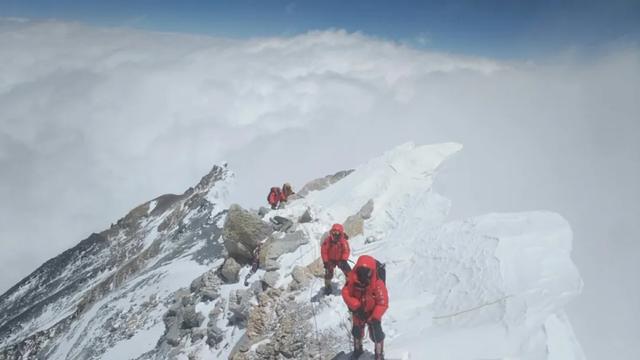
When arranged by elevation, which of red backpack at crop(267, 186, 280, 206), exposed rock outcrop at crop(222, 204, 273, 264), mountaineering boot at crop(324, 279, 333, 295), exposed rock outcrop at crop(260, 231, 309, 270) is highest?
red backpack at crop(267, 186, 280, 206)

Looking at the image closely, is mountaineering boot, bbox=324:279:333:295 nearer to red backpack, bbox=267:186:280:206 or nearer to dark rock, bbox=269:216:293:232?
dark rock, bbox=269:216:293:232

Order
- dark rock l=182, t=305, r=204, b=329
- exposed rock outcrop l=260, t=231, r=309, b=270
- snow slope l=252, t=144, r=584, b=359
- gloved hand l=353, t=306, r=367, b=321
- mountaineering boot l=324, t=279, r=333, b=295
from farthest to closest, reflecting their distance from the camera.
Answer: dark rock l=182, t=305, r=204, b=329, exposed rock outcrop l=260, t=231, r=309, b=270, mountaineering boot l=324, t=279, r=333, b=295, snow slope l=252, t=144, r=584, b=359, gloved hand l=353, t=306, r=367, b=321

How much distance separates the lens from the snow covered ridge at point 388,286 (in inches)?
446

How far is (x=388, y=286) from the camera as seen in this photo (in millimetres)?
15156

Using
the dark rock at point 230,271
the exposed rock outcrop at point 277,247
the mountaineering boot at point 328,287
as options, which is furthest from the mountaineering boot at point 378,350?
the dark rock at point 230,271

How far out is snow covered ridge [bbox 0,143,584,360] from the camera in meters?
11.3

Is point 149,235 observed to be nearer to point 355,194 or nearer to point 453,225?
point 355,194

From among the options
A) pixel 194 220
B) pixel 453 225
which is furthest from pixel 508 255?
pixel 194 220

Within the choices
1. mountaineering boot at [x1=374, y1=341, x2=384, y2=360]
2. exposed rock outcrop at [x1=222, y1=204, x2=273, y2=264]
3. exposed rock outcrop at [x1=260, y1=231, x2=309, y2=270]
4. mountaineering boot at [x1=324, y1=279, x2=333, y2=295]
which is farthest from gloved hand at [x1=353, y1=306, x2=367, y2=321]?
exposed rock outcrop at [x1=222, y1=204, x2=273, y2=264]

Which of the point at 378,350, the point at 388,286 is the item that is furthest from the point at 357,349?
the point at 388,286

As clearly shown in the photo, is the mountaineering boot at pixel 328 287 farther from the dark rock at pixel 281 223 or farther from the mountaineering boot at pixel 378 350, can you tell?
the dark rock at pixel 281 223

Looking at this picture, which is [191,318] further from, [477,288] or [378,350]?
[477,288]

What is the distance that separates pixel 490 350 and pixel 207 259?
26691mm

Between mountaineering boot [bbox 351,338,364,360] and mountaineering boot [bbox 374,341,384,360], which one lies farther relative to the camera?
mountaineering boot [bbox 351,338,364,360]
